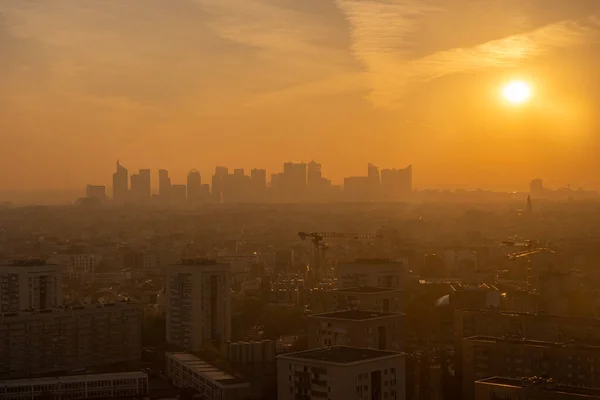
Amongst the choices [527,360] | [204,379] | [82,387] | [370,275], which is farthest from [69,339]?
[527,360]

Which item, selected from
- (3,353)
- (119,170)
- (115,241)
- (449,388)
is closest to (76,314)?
(3,353)

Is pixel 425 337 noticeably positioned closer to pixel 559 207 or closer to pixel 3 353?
pixel 3 353

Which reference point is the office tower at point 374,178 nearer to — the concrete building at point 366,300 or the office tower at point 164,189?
the office tower at point 164,189

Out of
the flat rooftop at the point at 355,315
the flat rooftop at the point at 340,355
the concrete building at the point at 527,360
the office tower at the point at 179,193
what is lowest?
the concrete building at the point at 527,360

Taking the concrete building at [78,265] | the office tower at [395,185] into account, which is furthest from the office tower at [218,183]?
the concrete building at [78,265]

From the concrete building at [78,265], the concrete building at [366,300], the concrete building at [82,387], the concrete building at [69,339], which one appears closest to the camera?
the concrete building at [82,387]
